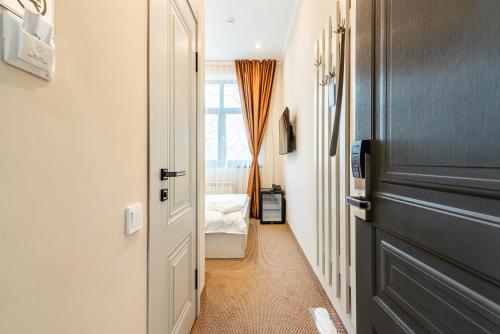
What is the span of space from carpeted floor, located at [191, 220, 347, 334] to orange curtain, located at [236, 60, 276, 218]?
2.30 m

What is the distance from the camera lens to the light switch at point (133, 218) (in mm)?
867

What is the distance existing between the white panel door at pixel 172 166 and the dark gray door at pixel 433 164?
0.85 metres

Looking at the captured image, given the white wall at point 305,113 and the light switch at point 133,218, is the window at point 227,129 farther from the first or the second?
the light switch at point 133,218

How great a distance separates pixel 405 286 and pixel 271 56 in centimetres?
517

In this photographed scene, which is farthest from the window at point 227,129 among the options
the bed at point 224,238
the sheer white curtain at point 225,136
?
the bed at point 224,238

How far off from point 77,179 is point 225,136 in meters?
4.71

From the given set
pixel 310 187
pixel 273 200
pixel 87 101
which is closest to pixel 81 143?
pixel 87 101

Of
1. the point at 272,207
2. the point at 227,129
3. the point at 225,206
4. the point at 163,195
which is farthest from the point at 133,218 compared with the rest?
the point at 227,129

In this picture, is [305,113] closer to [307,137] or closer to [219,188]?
[307,137]

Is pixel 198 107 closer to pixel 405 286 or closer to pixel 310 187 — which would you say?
pixel 310 187

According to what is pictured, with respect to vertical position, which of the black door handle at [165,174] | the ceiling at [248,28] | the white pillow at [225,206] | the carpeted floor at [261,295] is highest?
the ceiling at [248,28]

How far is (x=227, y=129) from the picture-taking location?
208 inches

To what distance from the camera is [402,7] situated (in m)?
0.60

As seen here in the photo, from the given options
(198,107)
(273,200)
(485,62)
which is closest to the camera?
(485,62)
